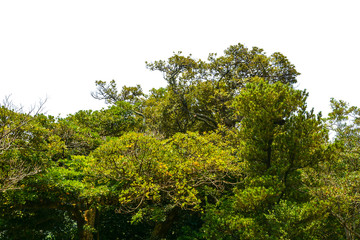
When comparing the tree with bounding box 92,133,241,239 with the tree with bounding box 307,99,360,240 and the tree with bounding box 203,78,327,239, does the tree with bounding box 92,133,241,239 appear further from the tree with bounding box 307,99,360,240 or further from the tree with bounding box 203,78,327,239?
the tree with bounding box 307,99,360,240

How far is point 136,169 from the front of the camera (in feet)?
31.8

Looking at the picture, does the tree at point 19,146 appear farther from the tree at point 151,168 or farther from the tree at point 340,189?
the tree at point 340,189

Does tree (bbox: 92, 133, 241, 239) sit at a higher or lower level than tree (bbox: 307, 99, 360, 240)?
lower

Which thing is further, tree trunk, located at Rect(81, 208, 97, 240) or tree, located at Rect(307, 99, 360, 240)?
tree trunk, located at Rect(81, 208, 97, 240)

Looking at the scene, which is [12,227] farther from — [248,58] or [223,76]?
[248,58]

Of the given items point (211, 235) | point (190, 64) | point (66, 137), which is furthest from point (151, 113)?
point (211, 235)

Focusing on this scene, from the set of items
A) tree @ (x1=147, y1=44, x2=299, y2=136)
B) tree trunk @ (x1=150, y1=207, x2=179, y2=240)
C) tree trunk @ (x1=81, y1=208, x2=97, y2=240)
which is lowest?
tree trunk @ (x1=81, y1=208, x2=97, y2=240)

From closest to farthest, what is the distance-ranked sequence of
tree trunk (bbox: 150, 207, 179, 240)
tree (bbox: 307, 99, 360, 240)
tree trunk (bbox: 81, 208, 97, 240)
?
tree (bbox: 307, 99, 360, 240)
tree trunk (bbox: 81, 208, 97, 240)
tree trunk (bbox: 150, 207, 179, 240)

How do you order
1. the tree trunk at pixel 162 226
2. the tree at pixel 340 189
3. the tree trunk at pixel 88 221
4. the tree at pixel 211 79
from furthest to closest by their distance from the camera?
the tree at pixel 211 79 → the tree trunk at pixel 162 226 → the tree trunk at pixel 88 221 → the tree at pixel 340 189

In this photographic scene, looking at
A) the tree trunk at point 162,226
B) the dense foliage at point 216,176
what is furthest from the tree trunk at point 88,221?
the tree trunk at point 162,226

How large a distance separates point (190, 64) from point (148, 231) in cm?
1235

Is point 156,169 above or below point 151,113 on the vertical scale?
below

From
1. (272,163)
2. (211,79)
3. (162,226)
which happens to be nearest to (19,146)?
(162,226)

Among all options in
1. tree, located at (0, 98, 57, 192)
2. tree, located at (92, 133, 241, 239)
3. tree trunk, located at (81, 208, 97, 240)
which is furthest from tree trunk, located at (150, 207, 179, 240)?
tree, located at (0, 98, 57, 192)
